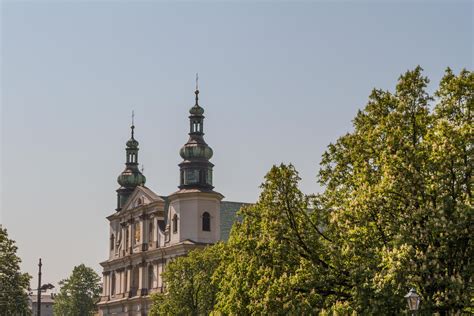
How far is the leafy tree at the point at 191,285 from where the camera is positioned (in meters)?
68.4

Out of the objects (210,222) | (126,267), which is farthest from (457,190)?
(126,267)

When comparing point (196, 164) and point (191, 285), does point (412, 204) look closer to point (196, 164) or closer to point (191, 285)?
point (191, 285)

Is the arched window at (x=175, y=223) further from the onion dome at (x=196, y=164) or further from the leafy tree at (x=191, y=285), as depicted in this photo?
the leafy tree at (x=191, y=285)

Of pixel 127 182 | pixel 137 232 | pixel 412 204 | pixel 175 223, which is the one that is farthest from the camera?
pixel 127 182

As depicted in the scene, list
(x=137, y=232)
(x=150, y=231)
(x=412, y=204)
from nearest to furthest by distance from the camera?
(x=412, y=204) → (x=150, y=231) → (x=137, y=232)

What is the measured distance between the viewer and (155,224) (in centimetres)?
9975

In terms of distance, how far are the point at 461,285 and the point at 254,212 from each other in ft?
32.6

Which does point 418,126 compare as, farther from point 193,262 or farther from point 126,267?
point 126,267

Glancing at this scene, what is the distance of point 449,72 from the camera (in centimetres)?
A: 3456

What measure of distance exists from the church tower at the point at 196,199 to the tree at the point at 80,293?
2525 inches

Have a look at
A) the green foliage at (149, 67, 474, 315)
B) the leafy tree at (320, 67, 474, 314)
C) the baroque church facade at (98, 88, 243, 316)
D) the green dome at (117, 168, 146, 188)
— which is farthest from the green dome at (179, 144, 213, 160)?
the leafy tree at (320, 67, 474, 314)

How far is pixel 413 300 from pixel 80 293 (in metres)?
131

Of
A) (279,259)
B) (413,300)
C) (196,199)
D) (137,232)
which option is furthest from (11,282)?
(413,300)

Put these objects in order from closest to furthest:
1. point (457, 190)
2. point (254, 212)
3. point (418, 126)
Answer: point (457, 190) < point (418, 126) < point (254, 212)
